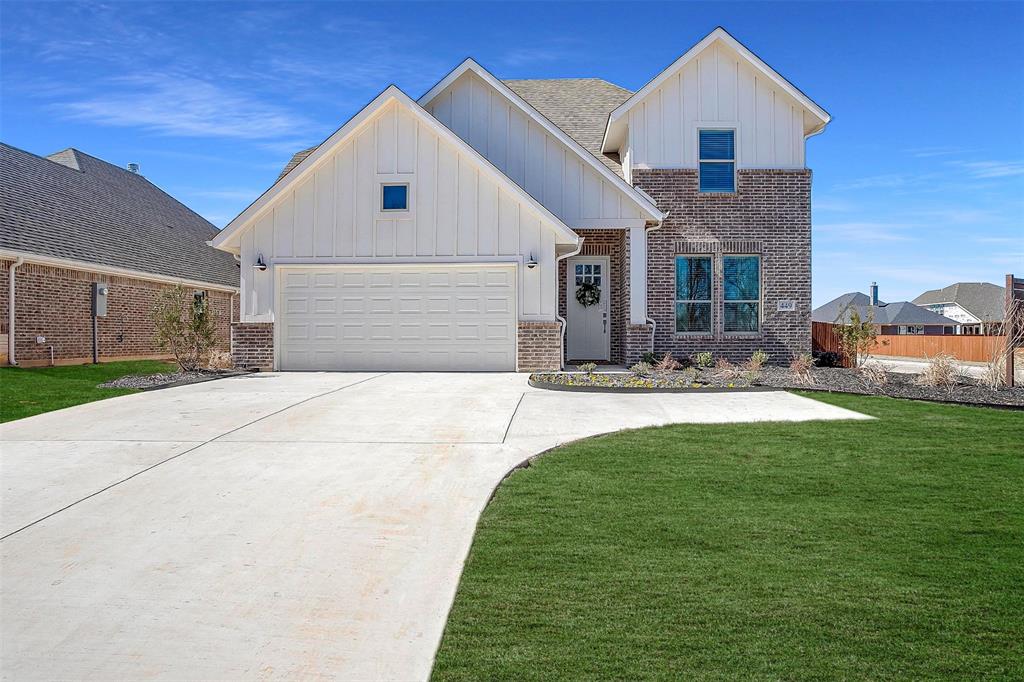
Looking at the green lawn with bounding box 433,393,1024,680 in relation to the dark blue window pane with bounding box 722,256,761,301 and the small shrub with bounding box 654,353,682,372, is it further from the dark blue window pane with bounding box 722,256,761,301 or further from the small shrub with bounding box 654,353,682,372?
the dark blue window pane with bounding box 722,256,761,301

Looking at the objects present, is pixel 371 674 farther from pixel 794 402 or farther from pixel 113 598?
pixel 794 402

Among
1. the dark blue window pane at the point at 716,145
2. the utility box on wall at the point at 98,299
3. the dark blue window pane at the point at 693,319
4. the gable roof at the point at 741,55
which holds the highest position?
the gable roof at the point at 741,55

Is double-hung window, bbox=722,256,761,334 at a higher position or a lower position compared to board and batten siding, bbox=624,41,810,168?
lower

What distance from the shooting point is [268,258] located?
50.4ft

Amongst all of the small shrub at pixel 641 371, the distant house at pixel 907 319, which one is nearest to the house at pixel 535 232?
the small shrub at pixel 641 371

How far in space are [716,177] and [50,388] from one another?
14198 millimetres

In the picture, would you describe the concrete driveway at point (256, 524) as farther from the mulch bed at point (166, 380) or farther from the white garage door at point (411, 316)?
the white garage door at point (411, 316)

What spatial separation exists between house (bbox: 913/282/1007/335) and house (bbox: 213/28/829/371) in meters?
47.4

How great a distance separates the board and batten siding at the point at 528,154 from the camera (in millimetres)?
16516

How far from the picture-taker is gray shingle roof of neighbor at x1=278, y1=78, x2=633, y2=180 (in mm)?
19469

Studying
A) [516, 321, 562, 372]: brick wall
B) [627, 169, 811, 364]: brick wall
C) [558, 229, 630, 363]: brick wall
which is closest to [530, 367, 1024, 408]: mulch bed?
[516, 321, 562, 372]: brick wall

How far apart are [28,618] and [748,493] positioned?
A: 503cm

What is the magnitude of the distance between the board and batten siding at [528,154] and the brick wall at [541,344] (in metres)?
2.88

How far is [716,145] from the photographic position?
16828mm
